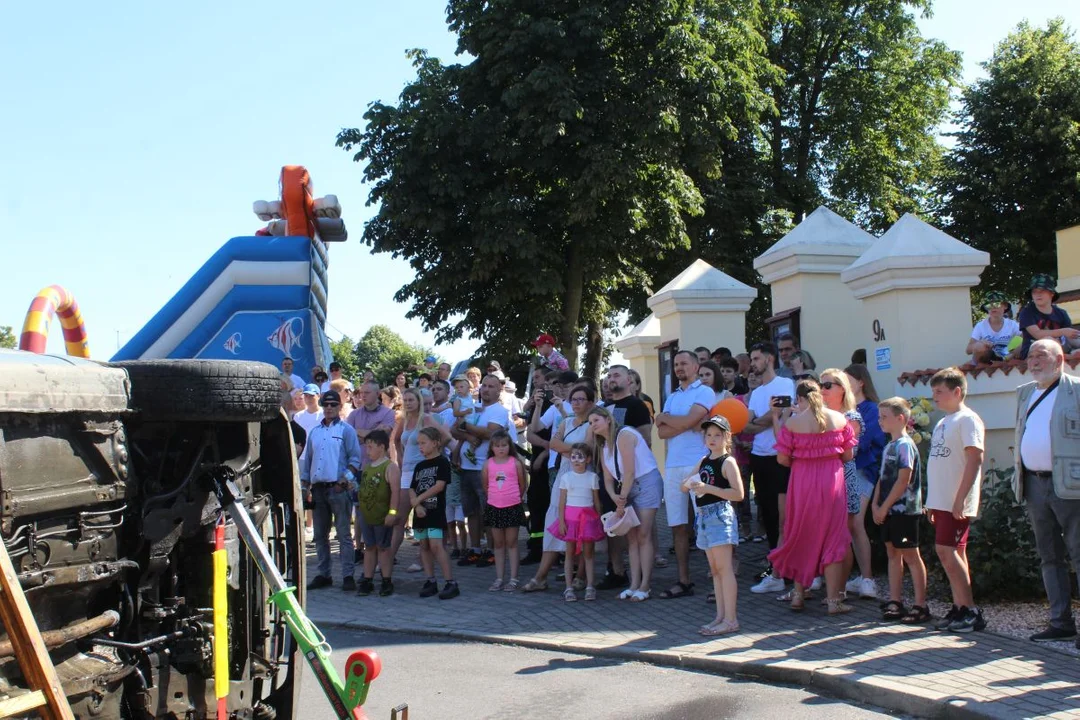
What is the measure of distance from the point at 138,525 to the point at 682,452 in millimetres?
5779

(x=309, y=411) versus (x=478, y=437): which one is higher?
(x=309, y=411)

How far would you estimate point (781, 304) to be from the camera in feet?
42.7

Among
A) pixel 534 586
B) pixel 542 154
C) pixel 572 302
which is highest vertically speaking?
pixel 542 154

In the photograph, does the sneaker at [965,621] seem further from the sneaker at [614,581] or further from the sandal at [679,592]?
the sneaker at [614,581]

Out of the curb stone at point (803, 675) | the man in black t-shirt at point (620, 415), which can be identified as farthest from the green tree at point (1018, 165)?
the curb stone at point (803, 675)

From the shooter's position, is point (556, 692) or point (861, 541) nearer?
point (556, 692)

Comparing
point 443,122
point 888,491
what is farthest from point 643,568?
point 443,122

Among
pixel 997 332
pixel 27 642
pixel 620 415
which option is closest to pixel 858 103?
pixel 997 332

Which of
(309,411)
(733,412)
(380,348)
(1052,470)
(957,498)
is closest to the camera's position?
(1052,470)

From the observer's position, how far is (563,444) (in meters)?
9.88

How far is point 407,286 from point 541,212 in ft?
11.8

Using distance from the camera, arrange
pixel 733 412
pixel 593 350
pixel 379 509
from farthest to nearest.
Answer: pixel 593 350, pixel 379 509, pixel 733 412

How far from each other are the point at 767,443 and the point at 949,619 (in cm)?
249

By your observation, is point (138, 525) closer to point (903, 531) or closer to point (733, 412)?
point (903, 531)
